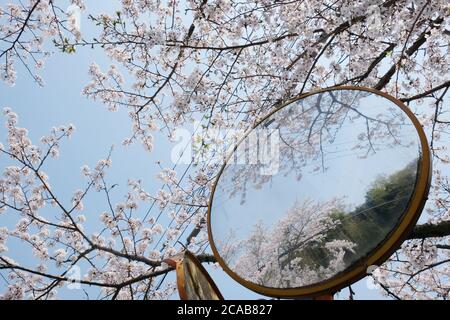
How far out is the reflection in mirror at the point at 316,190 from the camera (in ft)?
3.93

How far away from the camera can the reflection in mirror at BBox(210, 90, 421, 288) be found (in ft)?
3.93

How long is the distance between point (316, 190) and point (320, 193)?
19 mm

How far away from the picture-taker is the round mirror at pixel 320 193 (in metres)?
1.14

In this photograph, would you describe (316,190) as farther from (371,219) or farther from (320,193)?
(371,219)

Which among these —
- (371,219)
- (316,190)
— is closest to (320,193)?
(316,190)

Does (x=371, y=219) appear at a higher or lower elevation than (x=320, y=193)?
lower

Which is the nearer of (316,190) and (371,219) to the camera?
(371,219)

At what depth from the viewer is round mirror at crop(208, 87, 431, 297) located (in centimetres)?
114

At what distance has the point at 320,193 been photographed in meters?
1.35
